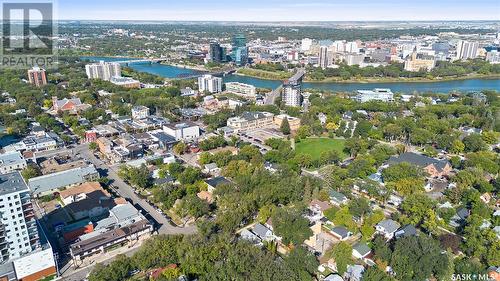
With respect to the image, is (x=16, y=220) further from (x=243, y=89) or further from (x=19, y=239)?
(x=243, y=89)

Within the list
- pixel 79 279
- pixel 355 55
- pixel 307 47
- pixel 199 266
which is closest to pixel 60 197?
pixel 79 279

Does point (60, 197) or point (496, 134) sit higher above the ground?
point (496, 134)

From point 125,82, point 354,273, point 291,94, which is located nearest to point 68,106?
point 125,82

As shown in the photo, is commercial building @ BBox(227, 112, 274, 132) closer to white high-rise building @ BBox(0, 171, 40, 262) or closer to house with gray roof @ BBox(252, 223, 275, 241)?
house with gray roof @ BBox(252, 223, 275, 241)

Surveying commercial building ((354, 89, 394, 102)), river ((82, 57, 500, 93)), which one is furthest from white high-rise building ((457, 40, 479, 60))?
commercial building ((354, 89, 394, 102))

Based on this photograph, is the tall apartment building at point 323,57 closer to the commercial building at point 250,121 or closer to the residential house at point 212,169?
the commercial building at point 250,121

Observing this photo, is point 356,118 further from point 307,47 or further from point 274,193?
point 307,47
